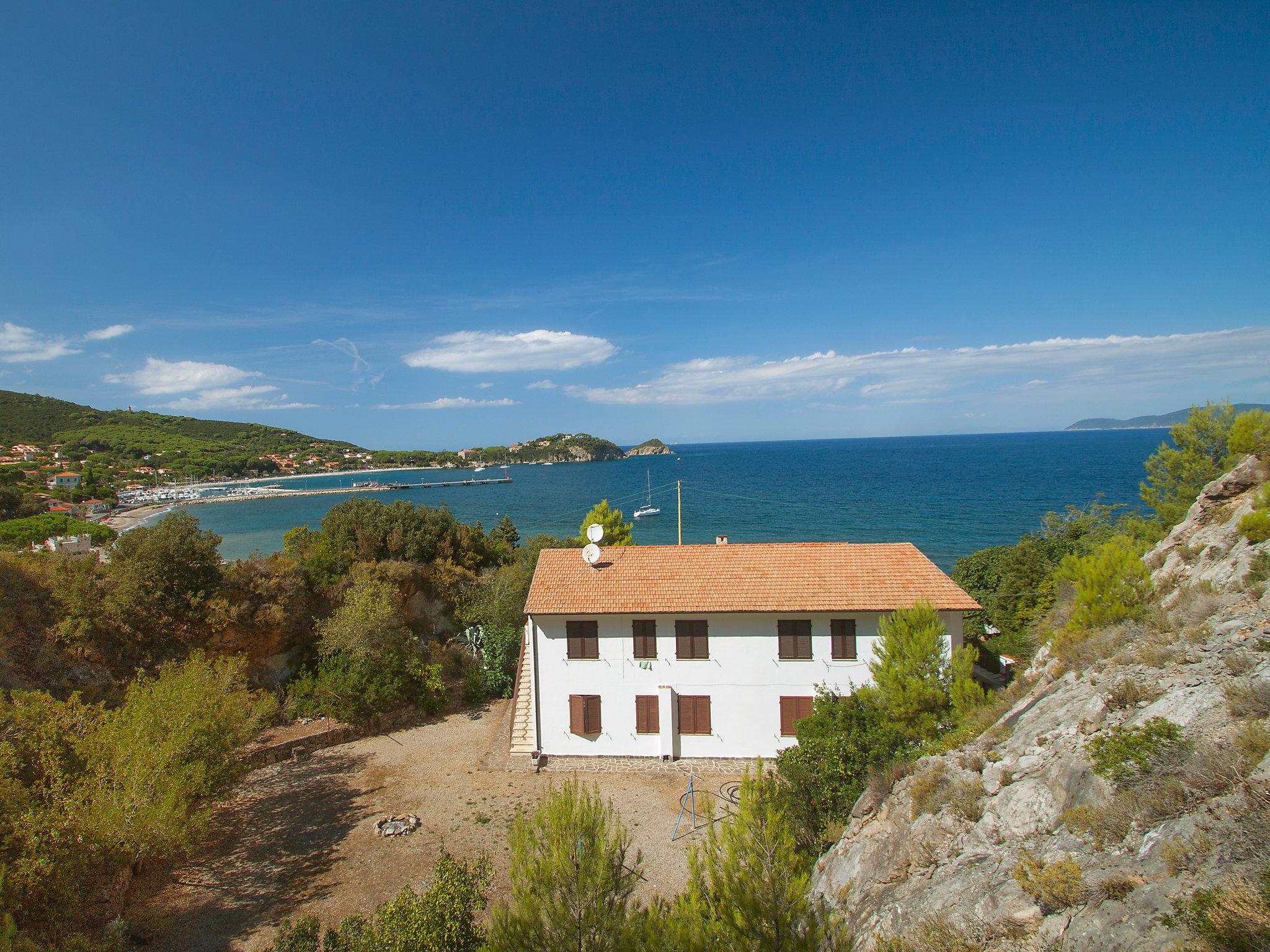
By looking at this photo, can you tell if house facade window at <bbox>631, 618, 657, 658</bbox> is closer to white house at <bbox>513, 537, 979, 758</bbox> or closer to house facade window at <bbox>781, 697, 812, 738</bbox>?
white house at <bbox>513, 537, 979, 758</bbox>

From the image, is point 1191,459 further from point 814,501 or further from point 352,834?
point 814,501

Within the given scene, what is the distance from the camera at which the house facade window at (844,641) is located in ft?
57.7

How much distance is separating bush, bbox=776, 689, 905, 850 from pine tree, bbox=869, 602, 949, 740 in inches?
19.4

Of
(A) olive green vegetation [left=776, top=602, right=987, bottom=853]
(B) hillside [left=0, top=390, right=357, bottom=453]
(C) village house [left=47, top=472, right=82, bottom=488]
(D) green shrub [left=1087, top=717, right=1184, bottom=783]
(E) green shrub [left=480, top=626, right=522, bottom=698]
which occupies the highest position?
(B) hillside [left=0, top=390, right=357, bottom=453]

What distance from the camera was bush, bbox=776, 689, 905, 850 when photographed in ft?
41.7

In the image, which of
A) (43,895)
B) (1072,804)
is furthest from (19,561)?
(1072,804)

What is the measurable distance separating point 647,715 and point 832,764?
6.79 m

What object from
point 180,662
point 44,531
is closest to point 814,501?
point 180,662

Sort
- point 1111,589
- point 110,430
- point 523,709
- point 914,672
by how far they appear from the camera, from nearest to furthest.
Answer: point 1111,589, point 914,672, point 523,709, point 110,430

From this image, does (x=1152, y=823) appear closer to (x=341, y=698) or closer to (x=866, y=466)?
(x=341, y=698)

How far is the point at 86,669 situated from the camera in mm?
17797

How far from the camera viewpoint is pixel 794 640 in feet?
58.3

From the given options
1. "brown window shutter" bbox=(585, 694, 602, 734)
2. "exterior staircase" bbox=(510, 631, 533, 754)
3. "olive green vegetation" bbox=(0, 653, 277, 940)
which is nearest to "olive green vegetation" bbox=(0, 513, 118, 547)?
→ "olive green vegetation" bbox=(0, 653, 277, 940)

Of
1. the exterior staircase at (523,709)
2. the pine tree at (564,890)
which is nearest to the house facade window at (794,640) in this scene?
the exterior staircase at (523,709)
